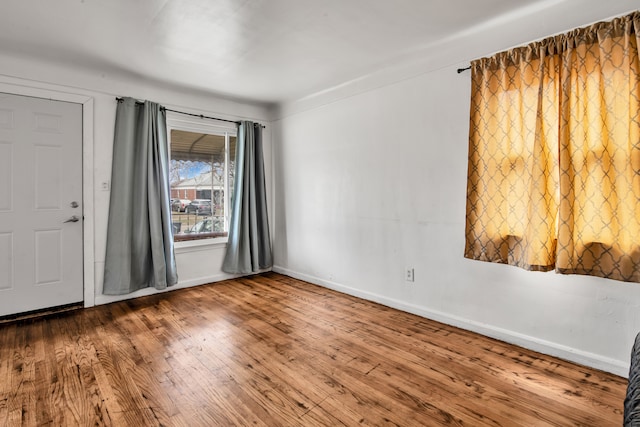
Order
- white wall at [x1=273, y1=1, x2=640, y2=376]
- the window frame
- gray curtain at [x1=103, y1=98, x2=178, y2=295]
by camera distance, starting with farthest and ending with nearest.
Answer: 1. the window frame
2. gray curtain at [x1=103, y1=98, x2=178, y2=295]
3. white wall at [x1=273, y1=1, x2=640, y2=376]

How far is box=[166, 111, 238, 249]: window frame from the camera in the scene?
3900 mm

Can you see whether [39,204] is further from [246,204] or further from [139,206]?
[246,204]

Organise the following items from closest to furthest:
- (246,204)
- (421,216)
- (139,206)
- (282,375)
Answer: (282,375) < (421,216) < (139,206) < (246,204)

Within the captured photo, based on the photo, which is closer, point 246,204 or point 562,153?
point 562,153

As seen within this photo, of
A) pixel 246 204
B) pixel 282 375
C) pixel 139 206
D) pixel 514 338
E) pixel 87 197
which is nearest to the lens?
pixel 282 375

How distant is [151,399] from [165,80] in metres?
3.12

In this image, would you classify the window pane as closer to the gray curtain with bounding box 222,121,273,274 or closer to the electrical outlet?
the gray curtain with bounding box 222,121,273,274

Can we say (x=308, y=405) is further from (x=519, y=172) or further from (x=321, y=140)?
(x=321, y=140)

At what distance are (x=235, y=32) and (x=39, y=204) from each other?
248 cm

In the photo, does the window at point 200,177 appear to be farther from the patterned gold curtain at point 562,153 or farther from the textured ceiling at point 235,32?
the patterned gold curtain at point 562,153

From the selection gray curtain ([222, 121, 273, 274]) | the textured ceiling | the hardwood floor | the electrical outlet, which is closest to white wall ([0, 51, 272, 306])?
the textured ceiling

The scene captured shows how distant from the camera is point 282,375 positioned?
2010mm

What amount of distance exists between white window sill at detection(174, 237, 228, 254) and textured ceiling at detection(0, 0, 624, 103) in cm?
192

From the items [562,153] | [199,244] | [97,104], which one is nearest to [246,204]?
[199,244]
